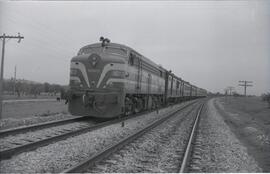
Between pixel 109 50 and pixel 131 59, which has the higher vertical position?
pixel 109 50

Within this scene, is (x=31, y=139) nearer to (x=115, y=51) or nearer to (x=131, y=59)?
(x=115, y=51)

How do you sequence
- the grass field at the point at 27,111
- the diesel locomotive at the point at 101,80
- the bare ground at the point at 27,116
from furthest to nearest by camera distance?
the grass field at the point at 27,111, the diesel locomotive at the point at 101,80, the bare ground at the point at 27,116

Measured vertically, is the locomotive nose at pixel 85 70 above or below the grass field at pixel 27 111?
above

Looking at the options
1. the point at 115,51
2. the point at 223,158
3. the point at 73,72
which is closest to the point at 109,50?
the point at 115,51

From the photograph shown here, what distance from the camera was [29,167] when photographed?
566cm

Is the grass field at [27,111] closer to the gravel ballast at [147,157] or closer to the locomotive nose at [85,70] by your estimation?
the locomotive nose at [85,70]

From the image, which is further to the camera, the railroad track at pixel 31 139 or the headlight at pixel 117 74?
the headlight at pixel 117 74

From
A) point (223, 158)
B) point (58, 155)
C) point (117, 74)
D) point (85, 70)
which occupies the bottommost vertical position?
point (223, 158)

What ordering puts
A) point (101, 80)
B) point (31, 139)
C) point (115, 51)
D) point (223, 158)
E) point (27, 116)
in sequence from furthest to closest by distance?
point (27, 116), point (115, 51), point (101, 80), point (31, 139), point (223, 158)

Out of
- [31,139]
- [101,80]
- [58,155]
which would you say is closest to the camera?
[58,155]

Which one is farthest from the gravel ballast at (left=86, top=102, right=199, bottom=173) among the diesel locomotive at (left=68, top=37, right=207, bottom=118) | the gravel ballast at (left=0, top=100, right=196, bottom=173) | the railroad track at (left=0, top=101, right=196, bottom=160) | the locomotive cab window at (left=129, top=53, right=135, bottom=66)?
the locomotive cab window at (left=129, top=53, right=135, bottom=66)

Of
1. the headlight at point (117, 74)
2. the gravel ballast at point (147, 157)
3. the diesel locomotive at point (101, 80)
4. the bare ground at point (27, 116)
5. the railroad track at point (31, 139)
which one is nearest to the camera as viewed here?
the gravel ballast at point (147, 157)

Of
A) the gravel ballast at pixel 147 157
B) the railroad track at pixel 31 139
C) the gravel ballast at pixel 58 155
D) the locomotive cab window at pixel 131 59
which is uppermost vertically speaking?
the locomotive cab window at pixel 131 59

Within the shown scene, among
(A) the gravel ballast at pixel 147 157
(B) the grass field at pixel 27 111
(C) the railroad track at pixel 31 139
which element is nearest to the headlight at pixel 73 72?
(C) the railroad track at pixel 31 139
